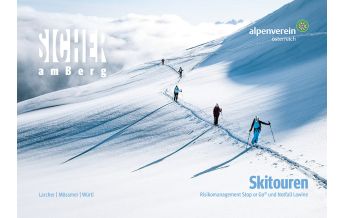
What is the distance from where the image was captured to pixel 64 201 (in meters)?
18.1

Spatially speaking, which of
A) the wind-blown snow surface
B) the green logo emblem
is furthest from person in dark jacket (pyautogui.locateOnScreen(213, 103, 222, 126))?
the green logo emblem

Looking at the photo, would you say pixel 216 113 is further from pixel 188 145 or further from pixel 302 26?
pixel 302 26

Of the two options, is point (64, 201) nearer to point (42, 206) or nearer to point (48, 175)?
point (42, 206)

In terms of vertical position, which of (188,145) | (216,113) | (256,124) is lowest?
(188,145)

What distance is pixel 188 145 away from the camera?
24.2 m

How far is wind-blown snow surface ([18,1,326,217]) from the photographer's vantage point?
16500 millimetres

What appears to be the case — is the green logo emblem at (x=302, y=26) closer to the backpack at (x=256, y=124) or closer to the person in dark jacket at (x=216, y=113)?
the backpack at (x=256, y=124)

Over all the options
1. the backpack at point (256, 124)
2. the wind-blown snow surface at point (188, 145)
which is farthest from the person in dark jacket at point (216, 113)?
the backpack at point (256, 124)

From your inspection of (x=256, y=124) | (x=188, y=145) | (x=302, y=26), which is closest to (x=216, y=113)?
(x=188, y=145)

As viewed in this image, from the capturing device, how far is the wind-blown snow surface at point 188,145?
1650 cm

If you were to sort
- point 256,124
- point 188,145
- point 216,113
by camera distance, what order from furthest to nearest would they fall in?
point 216,113, point 188,145, point 256,124

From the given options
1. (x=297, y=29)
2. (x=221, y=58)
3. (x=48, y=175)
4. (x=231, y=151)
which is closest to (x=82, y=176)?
(x=48, y=175)

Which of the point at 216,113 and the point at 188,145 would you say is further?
the point at 216,113
